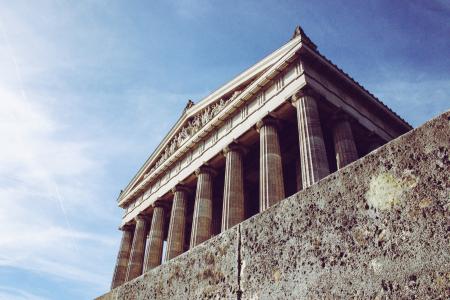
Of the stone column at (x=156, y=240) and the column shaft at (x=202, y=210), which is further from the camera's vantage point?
the stone column at (x=156, y=240)

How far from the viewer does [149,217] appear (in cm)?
3159

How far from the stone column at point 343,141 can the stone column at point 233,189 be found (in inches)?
224

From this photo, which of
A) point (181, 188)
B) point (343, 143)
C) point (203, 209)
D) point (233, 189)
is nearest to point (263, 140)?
point (233, 189)

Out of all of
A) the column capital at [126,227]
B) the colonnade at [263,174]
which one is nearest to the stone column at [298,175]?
the colonnade at [263,174]

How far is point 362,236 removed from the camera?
2113mm

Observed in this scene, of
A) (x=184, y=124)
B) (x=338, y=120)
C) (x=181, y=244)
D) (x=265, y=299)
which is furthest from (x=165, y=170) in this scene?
(x=265, y=299)

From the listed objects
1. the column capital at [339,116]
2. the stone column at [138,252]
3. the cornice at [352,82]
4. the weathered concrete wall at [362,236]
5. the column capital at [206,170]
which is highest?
the cornice at [352,82]

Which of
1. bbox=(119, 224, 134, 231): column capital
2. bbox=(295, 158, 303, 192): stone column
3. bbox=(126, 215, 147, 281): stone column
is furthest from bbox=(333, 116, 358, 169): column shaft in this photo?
bbox=(119, 224, 134, 231): column capital

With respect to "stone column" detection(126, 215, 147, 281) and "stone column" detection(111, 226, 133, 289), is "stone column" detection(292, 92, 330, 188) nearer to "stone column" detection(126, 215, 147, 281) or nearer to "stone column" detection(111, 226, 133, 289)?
"stone column" detection(126, 215, 147, 281)

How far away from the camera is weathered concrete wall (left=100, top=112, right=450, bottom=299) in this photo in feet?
6.02

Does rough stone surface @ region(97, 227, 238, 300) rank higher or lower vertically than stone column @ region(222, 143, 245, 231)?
lower

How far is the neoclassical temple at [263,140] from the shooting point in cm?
1769

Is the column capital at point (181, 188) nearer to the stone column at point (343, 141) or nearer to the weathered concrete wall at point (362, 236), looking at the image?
the stone column at point (343, 141)

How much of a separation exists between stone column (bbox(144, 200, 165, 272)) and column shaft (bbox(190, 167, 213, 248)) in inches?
242
